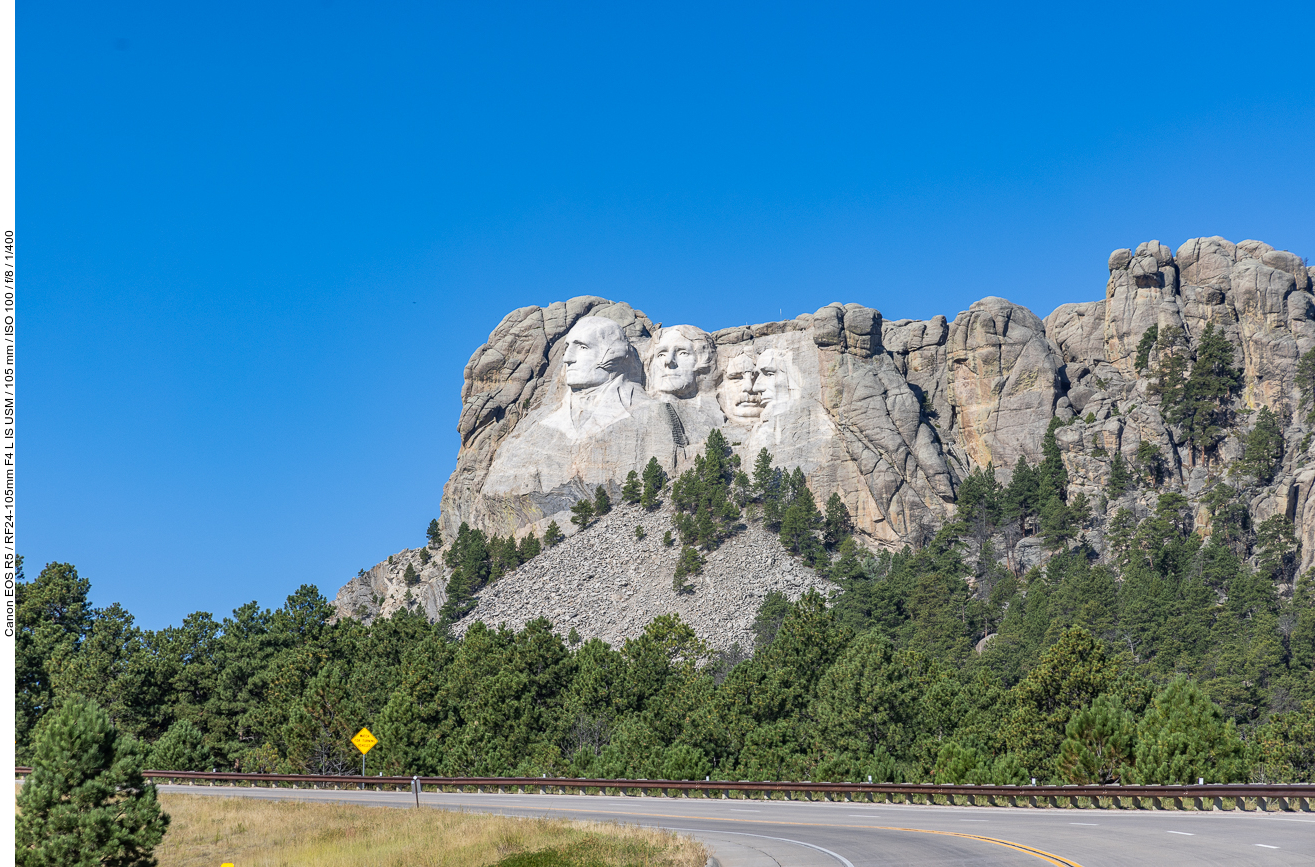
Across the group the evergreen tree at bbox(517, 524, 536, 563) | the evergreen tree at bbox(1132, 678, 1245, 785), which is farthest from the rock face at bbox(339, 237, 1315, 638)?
the evergreen tree at bbox(1132, 678, 1245, 785)

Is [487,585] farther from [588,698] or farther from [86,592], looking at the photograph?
[588,698]

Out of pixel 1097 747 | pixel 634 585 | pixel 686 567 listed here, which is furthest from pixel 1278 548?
pixel 1097 747

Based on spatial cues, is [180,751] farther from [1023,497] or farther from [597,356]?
[597,356]

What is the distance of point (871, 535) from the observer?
135625 mm

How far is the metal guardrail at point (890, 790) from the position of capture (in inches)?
1184

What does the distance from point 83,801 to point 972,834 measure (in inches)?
860

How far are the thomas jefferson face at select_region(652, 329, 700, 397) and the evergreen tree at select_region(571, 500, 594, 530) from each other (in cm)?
1898

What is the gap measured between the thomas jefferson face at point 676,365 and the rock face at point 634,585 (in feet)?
61.0

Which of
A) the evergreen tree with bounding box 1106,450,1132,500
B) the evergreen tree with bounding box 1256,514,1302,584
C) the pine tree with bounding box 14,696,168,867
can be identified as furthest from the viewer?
the evergreen tree with bounding box 1106,450,1132,500

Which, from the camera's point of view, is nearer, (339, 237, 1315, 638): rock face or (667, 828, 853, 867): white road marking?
(667, 828, 853, 867): white road marking

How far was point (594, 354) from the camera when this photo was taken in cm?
15588

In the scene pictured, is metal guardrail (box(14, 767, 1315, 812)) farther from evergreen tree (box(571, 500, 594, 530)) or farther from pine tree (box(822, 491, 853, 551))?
evergreen tree (box(571, 500, 594, 530))

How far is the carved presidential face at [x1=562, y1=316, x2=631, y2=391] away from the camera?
155125 millimetres

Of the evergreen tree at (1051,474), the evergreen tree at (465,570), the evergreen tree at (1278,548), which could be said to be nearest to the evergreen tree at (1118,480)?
the evergreen tree at (1051,474)
